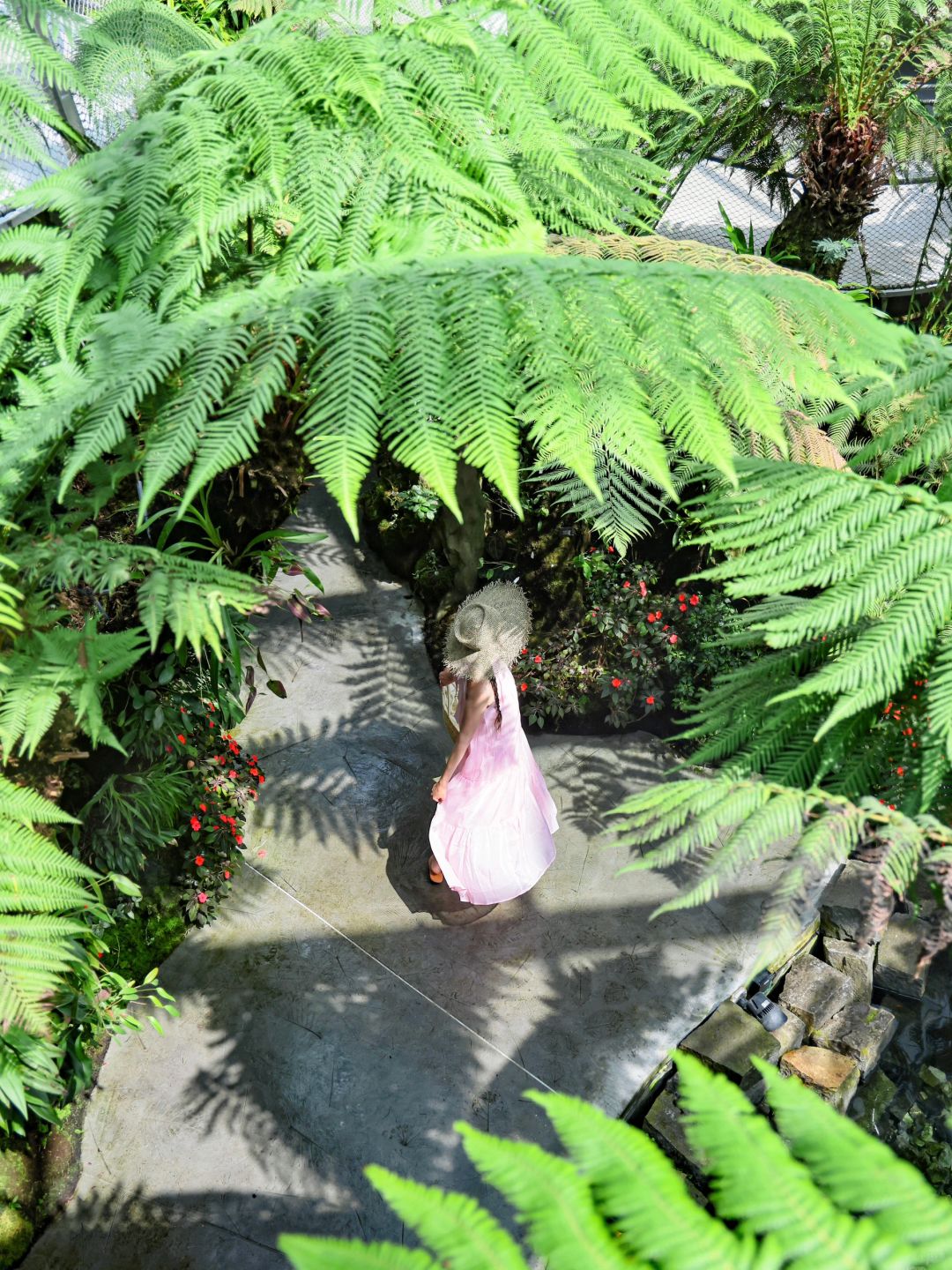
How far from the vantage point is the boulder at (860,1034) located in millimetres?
3379

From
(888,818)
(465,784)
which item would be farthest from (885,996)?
(888,818)

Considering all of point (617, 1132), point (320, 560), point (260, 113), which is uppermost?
point (260, 113)

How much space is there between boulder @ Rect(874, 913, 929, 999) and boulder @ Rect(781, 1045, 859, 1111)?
0.40m

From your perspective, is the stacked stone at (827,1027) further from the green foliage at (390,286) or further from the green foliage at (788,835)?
the green foliage at (390,286)

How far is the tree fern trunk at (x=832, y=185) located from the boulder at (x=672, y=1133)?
12.2 ft

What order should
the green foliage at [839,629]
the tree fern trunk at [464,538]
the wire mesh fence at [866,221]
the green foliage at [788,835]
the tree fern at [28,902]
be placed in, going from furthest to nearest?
the wire mesh fence at [866,221], the tree fern trunk at [464,538], the tree fern at [28,902], the green foliage at [839,629], the green foliage at [788,835]

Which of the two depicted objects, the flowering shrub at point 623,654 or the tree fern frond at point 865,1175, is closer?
the tree fern frond at point 865,1175

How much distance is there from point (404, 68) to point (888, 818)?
2.06 m

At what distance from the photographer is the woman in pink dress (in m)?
3.38

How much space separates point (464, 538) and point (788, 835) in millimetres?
2574

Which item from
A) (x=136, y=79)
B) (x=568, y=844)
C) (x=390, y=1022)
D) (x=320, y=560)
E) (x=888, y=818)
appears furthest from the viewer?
(x=320, y=560)

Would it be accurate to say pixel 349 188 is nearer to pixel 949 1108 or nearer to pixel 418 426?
pixel 418 426

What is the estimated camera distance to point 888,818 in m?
1.84

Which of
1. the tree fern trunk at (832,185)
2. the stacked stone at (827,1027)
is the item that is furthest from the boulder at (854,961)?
the tree fern trunk at (832,185)
